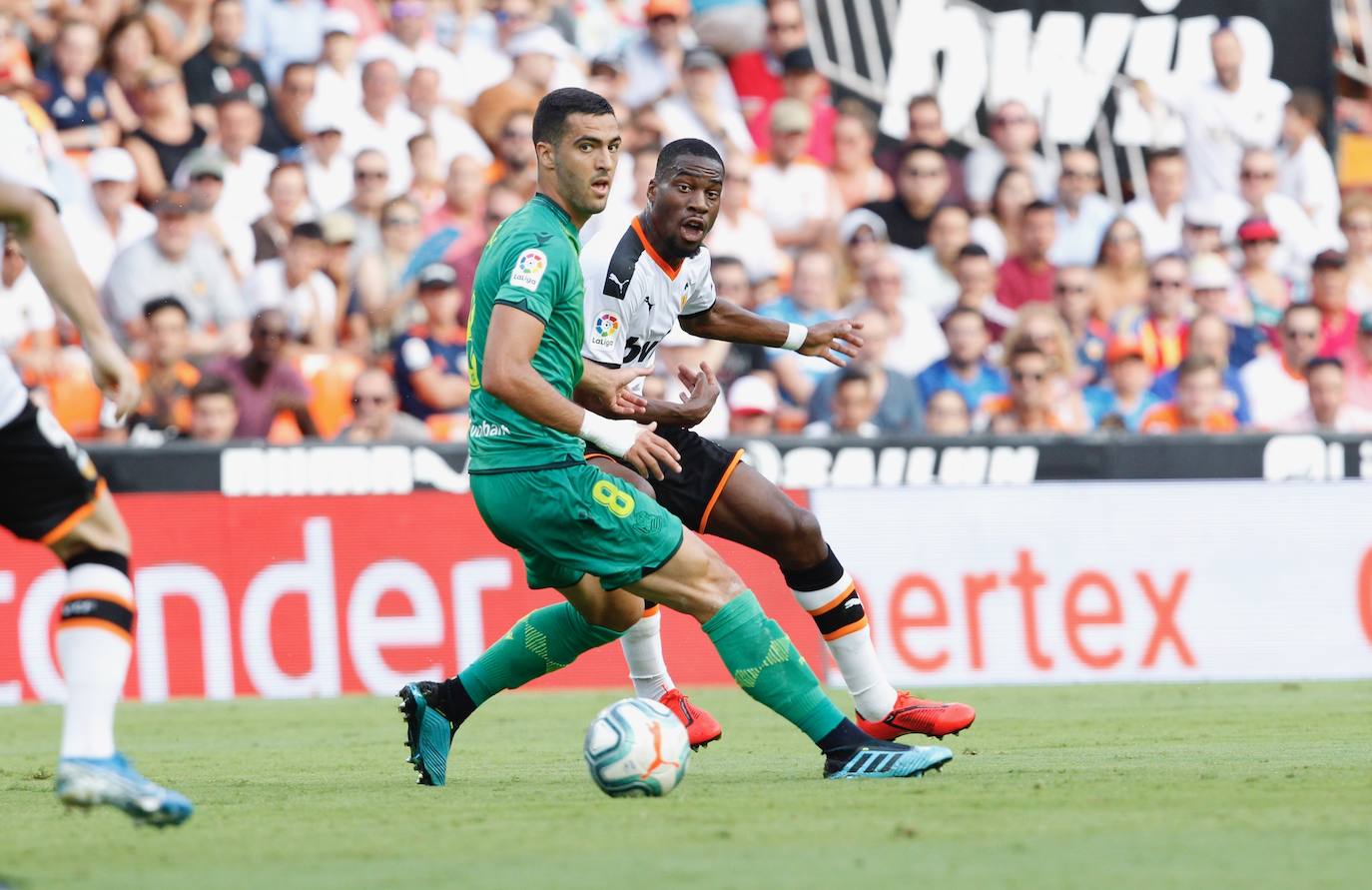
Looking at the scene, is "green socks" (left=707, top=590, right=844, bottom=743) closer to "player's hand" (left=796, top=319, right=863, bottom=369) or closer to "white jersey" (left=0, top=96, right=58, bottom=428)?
"player's hand" (left=796, top=319, right=863, bottom=369)

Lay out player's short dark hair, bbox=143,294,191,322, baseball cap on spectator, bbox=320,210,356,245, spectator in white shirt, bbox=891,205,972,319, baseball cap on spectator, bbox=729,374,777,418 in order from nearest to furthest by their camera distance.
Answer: player's short dark hair, bbox=143,294,191,322 → baseball cap on spectator, bbox=729,374,777,418 → baseball cap on spectator, bbox=320,210,356,245 → spectator in white shirt, bbox=891,205,972,319

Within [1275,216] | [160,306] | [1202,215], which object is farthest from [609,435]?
[1275,216]

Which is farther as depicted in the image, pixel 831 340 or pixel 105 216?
A: pixel 105 216

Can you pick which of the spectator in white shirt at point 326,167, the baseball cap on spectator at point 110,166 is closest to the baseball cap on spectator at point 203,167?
the baseball cap on spectator at point 110,166

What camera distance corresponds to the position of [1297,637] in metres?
13.5

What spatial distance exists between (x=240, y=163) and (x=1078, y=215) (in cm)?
680

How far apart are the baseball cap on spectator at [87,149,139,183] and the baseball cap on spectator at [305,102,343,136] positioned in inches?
59.1

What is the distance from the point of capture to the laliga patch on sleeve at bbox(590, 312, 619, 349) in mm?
8062

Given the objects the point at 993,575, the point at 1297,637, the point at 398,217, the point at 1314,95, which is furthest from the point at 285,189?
the point at 1314,95

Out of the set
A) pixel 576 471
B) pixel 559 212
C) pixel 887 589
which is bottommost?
pixel 887 589

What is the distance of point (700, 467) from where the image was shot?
808 cm

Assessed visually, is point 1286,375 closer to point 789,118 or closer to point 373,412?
point 789,118

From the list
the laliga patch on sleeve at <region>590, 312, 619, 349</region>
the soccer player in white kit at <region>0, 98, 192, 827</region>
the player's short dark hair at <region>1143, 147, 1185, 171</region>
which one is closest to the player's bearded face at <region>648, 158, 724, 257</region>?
the laliga patch on sleeve at <region>590, 312, 619, 349</region>

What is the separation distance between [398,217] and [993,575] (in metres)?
5.01
